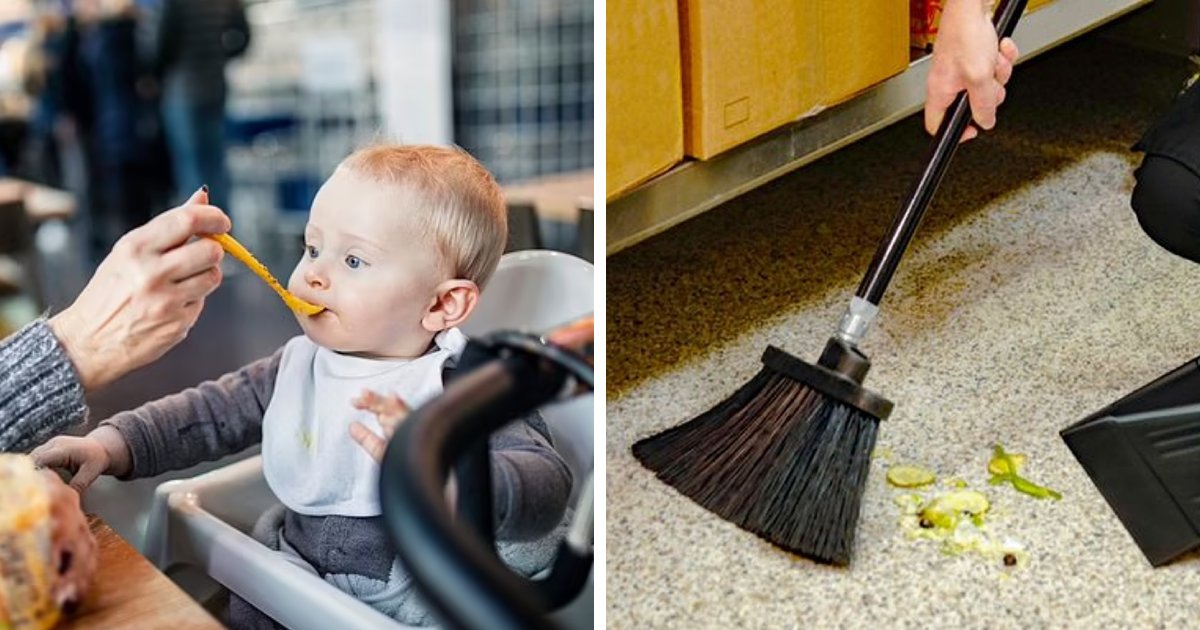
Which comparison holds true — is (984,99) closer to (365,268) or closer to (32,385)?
(365,268)

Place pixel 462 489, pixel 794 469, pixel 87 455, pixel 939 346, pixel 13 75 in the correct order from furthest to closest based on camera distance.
Answer: pixel 939 346 < pixel 794 469 < pixel 87 455 < pixel 13 75 < pixel 462 489

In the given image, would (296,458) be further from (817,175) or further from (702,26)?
(817,175)

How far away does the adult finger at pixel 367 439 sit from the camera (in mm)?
671

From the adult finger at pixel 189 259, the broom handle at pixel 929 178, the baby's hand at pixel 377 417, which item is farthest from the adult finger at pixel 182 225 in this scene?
the broom handle at pixel 929 178

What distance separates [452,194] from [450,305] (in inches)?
2.3

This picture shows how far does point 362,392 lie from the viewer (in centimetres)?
69

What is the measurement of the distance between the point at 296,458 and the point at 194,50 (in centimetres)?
22

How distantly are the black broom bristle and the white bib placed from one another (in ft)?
2.04

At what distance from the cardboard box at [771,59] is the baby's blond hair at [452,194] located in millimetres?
650

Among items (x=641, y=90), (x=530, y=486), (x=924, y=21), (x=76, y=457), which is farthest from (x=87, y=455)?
(x=924, y=21)

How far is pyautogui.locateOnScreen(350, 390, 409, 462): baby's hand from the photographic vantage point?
653 millimetres

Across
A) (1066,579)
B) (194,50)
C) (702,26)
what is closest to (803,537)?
(1066,579)

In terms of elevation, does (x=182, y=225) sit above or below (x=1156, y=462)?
above

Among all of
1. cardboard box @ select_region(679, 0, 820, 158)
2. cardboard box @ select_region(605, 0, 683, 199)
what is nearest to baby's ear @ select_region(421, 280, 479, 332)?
cardboard box @ select_region(605, 0, 683, 199)
